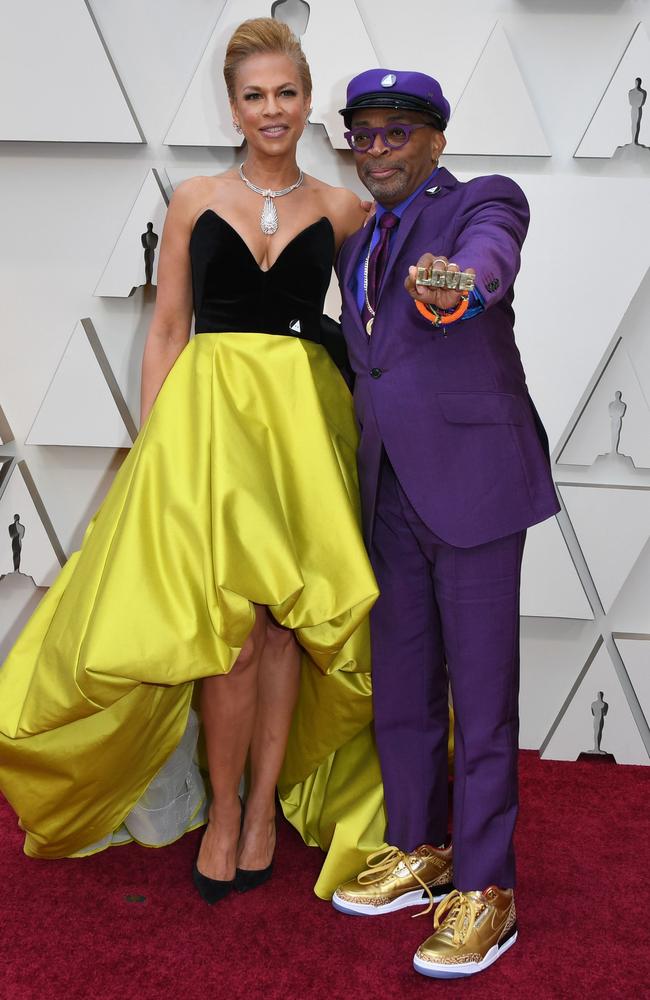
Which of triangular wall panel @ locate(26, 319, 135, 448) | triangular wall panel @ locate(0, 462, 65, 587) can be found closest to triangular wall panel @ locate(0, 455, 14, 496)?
triangular wall panel @ locate(0, 462, 65, 587)

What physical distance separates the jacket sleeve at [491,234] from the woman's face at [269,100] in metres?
0.40

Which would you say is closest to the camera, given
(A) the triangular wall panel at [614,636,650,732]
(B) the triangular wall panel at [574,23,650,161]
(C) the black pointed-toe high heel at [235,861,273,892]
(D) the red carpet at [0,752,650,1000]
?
(D) the red carpet at [0,752,650,1000]

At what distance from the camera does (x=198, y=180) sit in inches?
74.7

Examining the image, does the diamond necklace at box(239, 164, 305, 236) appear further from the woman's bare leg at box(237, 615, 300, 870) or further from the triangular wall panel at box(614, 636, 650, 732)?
the triangular wall panel at box(614, 636, 650, 732)

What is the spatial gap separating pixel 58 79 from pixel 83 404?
80 centimetres

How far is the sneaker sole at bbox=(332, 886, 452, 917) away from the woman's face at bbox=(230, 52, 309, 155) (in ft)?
4.66

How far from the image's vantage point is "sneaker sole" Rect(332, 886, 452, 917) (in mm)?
1848

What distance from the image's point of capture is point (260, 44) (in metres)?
1.81

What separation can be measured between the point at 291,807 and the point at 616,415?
4.12 feet

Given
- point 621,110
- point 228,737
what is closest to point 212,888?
point 228,737

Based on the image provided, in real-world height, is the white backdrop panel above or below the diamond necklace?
below

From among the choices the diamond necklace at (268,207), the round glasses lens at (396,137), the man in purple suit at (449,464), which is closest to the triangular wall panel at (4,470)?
the diamond necklace at (268,207)

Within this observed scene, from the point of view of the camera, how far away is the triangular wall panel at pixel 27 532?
2.67 metres

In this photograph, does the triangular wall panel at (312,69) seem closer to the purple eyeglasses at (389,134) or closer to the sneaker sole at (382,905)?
the purple eyeglasses at (389,134)
